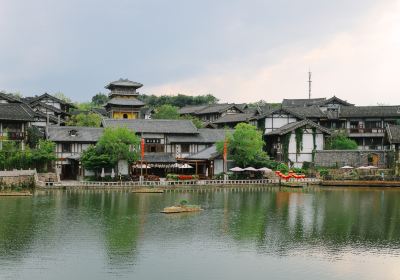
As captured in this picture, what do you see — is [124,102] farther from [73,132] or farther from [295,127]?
[295,127]

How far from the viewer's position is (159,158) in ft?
238

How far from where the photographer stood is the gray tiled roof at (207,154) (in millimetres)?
71875

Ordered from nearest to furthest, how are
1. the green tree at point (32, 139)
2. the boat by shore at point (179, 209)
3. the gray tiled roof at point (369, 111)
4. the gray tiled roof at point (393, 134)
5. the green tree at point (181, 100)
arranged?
the boat by shore at point (179, 209), the gray tiled roof at point (393, 134), the green tree at point (32, 139), the gray tiled roof at point (369, 111), the green tree at point (181, 100)

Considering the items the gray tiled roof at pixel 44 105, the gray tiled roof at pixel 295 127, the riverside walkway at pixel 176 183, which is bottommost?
the riverside walkway at pixel 176 183

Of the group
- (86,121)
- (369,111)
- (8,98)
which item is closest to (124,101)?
(86,121)

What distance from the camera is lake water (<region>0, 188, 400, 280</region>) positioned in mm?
26953

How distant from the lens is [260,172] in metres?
70.7

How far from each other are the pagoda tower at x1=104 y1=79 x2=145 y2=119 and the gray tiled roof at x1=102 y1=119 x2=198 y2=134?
54.2 feet

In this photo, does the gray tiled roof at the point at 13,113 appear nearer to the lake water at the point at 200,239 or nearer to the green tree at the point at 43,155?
the green tree at the point at 43,155

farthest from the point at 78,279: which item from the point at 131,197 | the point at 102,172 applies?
the point at 102,172

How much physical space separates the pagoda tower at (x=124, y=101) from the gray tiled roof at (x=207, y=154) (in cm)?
2264

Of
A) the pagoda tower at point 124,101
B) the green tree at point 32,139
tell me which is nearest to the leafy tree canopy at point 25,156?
the green tree at point 32,139

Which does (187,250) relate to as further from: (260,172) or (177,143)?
(177,143)

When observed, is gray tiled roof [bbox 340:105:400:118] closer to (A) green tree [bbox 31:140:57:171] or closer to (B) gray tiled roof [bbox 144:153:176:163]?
(B) gray tiled roof [bbox 144:153:176:163]
